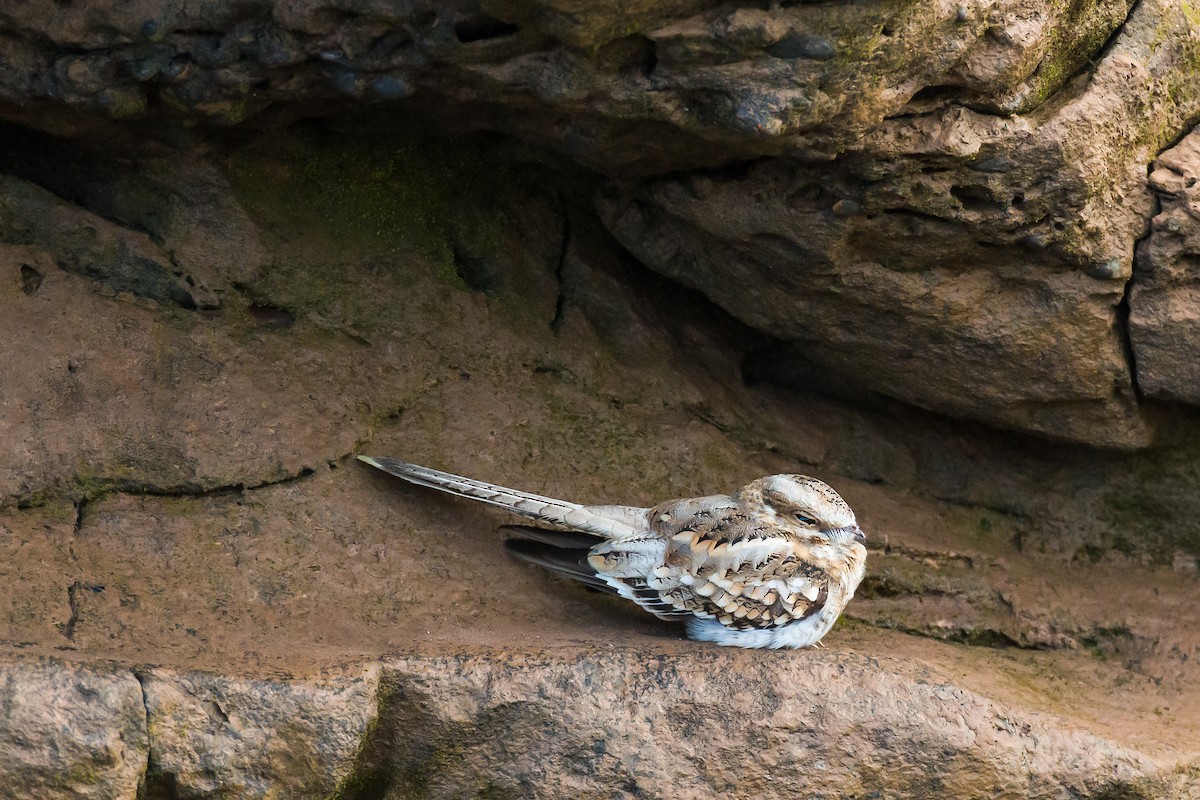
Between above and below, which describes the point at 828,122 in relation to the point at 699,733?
above

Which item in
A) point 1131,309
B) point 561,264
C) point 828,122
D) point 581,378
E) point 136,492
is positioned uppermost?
point 828,122

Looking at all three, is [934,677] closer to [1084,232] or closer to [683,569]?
[683,569]

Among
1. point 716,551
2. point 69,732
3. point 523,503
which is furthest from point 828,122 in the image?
point 69,732

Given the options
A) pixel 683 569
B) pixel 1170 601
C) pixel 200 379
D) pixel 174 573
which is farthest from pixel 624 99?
pixel 1170 601

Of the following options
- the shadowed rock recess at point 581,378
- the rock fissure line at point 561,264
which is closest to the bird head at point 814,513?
the shadowed rock recess at point 581,378

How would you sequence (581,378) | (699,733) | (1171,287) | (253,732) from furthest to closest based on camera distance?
(581,378), (1171,287), (699,733), (253,732)

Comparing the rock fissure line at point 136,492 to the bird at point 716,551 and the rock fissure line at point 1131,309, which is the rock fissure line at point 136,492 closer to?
the bird at point 716,551

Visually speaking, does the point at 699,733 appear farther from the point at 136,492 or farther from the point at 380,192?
the point at 380,192
